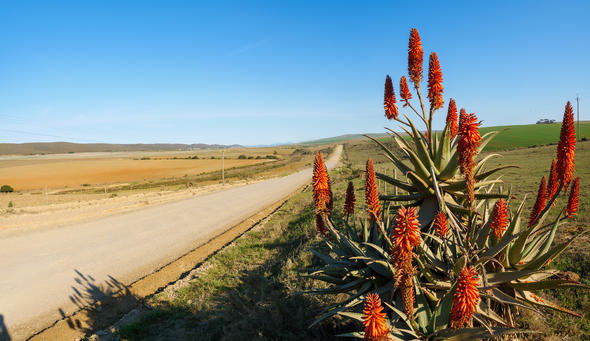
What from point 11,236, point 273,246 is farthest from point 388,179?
point 11,236

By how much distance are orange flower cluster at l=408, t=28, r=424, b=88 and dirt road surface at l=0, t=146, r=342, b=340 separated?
8.83 m

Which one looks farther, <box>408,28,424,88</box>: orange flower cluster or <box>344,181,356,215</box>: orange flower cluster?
<box>344,181,356,215</box>: orange flower cluster

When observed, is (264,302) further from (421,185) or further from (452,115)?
(452,115)

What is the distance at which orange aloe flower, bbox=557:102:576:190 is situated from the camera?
2.86m

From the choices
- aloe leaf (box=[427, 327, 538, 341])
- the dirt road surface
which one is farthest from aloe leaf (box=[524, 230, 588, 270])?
the dirt road surface

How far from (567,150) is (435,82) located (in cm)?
136

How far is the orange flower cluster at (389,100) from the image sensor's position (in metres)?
3.63

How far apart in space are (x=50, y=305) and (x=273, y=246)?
6.41 meters

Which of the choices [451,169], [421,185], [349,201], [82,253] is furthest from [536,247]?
[82,253]

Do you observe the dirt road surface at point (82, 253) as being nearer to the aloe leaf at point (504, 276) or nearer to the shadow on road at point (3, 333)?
the shadow on road at point (3, 333)

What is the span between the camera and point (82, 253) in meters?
11.0

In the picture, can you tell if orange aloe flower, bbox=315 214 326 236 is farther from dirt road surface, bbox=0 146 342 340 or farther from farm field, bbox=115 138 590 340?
dirt road surface, bbox=0 146 342 340

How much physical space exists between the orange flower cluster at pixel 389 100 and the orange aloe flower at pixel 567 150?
5.21ft

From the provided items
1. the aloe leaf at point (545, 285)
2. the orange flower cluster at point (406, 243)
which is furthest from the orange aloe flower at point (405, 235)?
the aloe leaf at point (545, 285)
